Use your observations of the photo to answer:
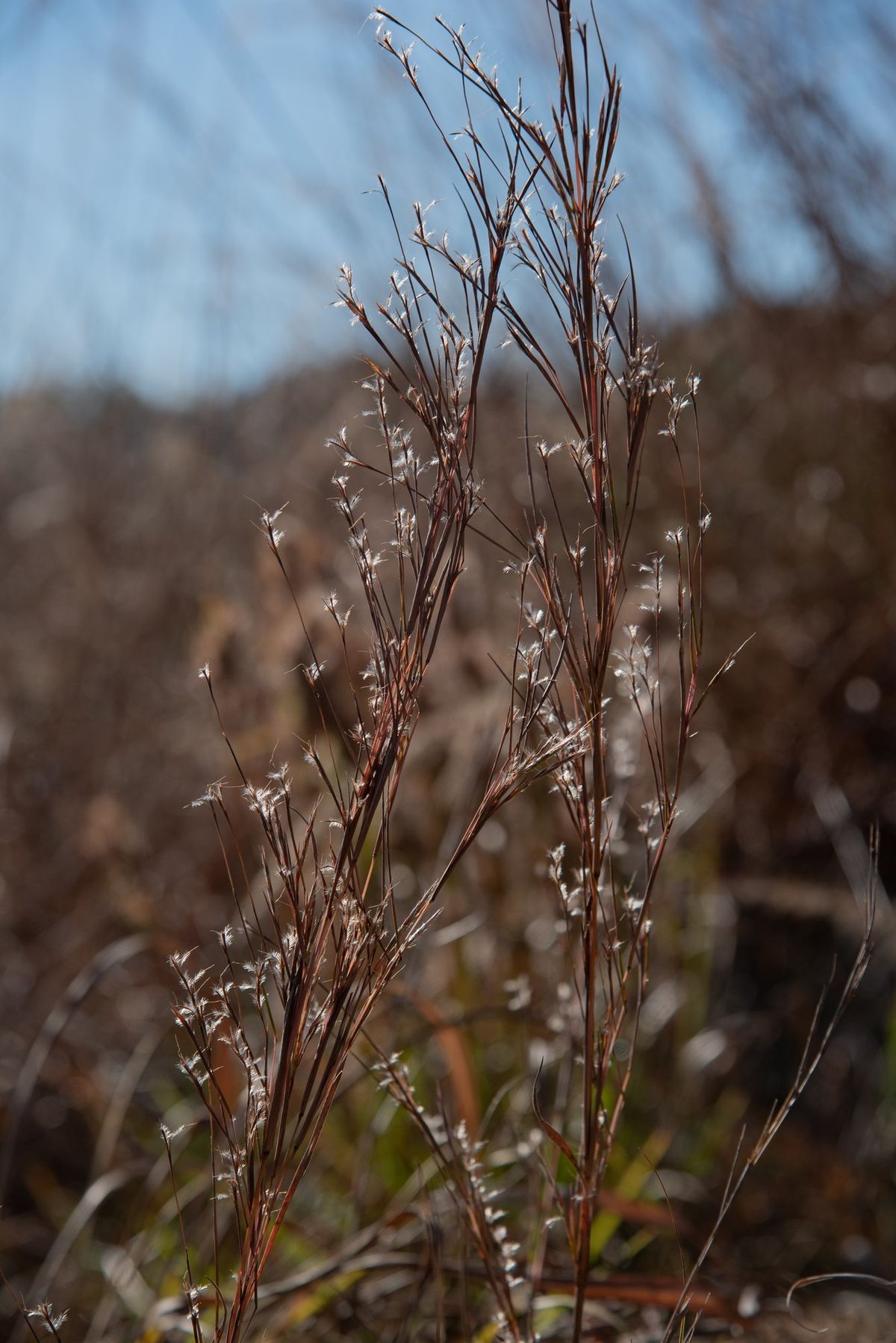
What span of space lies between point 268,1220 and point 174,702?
2.41 metres

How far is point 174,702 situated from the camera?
286 cm

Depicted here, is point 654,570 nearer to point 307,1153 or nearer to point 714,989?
point 307,1153

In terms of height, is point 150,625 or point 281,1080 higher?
point 150,625

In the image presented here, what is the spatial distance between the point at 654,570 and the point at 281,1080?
1.02 ft

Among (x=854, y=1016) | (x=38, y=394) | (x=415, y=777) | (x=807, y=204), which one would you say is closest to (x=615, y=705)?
(x=415, y=777)

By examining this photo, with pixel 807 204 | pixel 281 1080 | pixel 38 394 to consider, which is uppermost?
pixel 38 394

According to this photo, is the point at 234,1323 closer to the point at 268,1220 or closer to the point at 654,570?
the point at 268,1220

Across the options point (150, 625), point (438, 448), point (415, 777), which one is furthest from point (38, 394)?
point (438, 448)

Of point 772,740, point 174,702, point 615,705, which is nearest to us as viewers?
point 615,705

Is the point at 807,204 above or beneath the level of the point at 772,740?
above

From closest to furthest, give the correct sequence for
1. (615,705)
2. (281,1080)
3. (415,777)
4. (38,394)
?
(281,1080), (615,705), (415,777), (38,394)

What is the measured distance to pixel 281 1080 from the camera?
0.51m

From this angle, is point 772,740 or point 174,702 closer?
point 772,740

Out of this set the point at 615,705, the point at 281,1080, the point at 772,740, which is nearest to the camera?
the point at 281,1080
